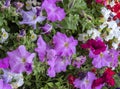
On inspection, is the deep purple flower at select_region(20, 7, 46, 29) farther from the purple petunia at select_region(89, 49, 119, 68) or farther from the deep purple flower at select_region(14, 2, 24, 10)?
the purple petunia at select_region(89, 49, 119, 68)

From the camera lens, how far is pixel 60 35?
1940mm

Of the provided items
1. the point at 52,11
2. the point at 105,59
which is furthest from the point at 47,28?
the point at 105,59

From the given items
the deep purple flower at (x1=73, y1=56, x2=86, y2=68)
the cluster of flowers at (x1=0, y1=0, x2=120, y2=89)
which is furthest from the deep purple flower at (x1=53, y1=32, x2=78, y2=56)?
the deep purple flower at (x1=73, y1=56, x2=86, y2=68)

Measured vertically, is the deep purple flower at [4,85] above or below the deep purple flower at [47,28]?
below

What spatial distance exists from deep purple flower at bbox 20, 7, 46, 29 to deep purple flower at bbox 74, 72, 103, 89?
418 millimetres

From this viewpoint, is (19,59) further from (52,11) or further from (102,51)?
(102,51)

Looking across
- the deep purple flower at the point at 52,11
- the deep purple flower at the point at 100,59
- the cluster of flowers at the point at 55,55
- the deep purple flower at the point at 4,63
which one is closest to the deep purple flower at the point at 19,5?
the cluster of flowers at the point at 55,55

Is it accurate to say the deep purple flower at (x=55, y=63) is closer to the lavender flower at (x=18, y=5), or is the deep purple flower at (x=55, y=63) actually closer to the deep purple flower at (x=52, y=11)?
the deep purple flower at (x=52, y=11)

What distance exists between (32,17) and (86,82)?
19.5 inches

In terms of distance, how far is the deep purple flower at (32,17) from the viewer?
190 centimetres

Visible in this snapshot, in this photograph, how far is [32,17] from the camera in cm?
193

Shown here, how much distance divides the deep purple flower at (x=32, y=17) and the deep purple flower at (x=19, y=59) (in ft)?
0.68

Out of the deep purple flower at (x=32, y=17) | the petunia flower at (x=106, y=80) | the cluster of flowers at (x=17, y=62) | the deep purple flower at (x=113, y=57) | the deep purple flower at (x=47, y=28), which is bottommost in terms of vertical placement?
the petunia flower at (x=106, y=80)

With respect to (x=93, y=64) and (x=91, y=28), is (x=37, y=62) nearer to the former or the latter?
(x=93, y=64)
